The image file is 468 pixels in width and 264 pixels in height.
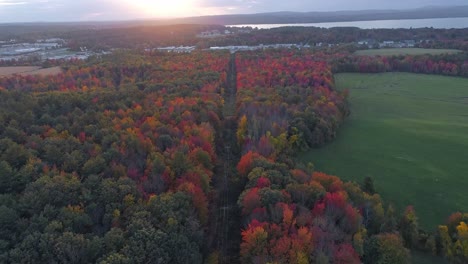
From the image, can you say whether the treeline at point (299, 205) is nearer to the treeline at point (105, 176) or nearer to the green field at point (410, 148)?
the green field at point (410, 148)

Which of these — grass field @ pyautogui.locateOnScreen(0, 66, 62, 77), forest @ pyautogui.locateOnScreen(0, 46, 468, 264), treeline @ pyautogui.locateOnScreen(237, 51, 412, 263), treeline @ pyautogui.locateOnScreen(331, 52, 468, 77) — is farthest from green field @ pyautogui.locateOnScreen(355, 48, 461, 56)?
grass field @ pyautogui.locateOnScreen(0, 66, 62, 77)

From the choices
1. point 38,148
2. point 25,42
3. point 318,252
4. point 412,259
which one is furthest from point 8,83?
point 25,42

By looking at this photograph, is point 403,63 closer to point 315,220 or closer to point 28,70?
point 315,220

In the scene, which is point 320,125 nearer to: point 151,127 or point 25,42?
point 151,127

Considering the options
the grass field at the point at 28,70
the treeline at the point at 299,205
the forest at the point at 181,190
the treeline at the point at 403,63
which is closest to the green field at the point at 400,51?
the treeline at the point at 403,63

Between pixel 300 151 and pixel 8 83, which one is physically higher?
pixel 8 83
